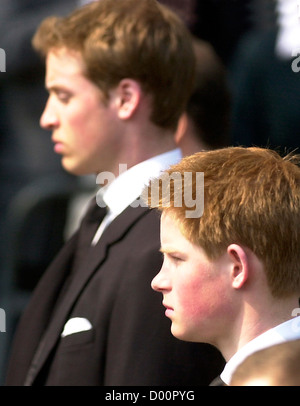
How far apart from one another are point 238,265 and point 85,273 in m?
0.63

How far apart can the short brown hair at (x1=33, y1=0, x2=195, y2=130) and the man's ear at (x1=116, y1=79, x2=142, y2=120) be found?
2cm

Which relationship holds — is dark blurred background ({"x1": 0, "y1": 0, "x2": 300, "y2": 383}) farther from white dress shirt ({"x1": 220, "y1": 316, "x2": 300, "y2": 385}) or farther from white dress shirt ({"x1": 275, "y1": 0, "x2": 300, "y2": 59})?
white dress shirt ({"x1": 220, "y1": 316, "x2": 300, "y2": 385})

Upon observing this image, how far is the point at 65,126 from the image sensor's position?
2209 mm

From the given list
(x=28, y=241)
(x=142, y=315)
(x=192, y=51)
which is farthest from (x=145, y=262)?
(x=28, y=241)

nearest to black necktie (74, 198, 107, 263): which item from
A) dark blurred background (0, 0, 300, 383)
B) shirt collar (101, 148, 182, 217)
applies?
shirt collar (101, 148, 182, 217)

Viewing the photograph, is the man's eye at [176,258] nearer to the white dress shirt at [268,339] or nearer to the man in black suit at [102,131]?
the white dress shirt at [268,339]

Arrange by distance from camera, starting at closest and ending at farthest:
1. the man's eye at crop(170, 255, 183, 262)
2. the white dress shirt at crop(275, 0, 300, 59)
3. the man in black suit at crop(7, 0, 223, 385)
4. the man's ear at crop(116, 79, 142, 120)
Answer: the man's eye at crop(170, 255, 183, 262)
the man in black suit at crop(7, 0, 223, 385)
the man's ear at crop(116, 79, 142, 120)
the white dress shirt at crop(275, 0, 300, 59)

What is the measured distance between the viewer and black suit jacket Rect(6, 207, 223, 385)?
181 centimetres

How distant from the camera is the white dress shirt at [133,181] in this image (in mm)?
2074

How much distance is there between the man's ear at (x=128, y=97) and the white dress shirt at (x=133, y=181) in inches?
5.4

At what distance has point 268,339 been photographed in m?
1.44

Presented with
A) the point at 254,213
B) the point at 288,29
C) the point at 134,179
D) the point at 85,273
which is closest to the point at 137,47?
the point at 134,179

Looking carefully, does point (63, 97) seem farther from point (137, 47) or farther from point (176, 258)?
point (176, 258)

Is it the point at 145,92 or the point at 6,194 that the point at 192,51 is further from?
the point at 6,194
